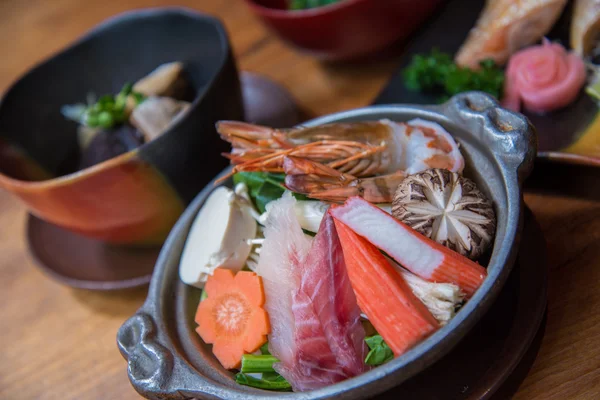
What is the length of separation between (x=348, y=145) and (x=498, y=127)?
0.31m

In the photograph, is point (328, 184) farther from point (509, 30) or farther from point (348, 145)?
point (509, 30)

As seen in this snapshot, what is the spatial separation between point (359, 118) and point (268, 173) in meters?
0.25

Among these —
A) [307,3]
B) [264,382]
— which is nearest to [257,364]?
[264,382]

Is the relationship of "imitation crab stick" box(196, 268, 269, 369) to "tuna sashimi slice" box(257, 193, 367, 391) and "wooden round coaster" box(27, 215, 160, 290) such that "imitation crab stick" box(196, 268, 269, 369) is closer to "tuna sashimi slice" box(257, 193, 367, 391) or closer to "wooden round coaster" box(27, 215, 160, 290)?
"tuna sashimi slice" box(257, 193, 367, 391)

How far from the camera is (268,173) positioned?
4.24 ft

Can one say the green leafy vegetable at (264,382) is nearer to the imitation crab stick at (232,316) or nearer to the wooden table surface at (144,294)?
the imitation crab stick at (232,316)

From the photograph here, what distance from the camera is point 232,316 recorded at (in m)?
1.11

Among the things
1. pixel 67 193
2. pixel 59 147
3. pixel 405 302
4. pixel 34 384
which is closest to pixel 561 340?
pixel 405 302

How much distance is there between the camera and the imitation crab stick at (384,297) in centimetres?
88

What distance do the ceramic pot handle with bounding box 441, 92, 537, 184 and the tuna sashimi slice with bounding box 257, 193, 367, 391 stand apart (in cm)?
34

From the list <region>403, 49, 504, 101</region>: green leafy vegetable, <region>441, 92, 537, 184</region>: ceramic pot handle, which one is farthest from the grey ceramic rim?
<region>403, 49, 504, 101</region>: green leafy vegetable

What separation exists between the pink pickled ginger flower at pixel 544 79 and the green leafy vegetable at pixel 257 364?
3.16 ft

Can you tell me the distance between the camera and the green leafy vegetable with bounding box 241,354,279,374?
1047 millimetres

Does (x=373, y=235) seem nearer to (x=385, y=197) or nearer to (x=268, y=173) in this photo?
(x=385, y=197)
